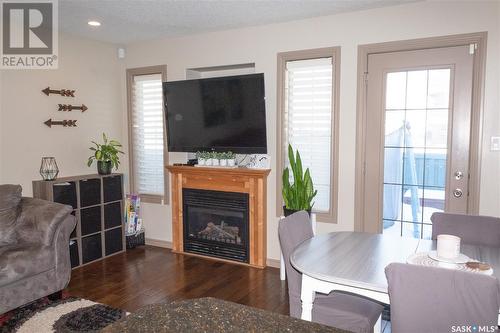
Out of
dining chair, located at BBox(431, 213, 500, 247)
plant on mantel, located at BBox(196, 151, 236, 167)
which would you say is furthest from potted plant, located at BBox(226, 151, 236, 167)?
dining chair, located at BBox(431, 213, 500, 247)

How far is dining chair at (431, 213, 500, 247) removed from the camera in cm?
229

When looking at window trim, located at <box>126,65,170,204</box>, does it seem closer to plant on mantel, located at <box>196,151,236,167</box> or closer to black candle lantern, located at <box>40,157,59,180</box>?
plant on mantel, located at <box>196,151,236,167</box>

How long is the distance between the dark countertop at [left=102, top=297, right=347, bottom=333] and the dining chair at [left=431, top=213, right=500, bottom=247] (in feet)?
6.28

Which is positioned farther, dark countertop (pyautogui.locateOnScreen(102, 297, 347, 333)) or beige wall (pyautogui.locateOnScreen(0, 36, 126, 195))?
beige wall (pyautogui.locateOnScreen(0, 36, 126, 195))

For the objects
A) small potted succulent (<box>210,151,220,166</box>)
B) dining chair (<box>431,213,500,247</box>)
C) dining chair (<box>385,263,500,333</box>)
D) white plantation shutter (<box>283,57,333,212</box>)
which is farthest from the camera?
small potted succulent (<box>210,151,220,166</box>)

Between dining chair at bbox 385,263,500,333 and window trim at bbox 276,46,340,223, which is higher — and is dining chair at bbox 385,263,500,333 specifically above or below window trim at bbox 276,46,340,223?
below

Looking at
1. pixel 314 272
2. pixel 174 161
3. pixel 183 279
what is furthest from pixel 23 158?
pixel 314 272

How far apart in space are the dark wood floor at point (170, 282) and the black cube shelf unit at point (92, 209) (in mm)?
163

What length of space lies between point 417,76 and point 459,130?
0.58 meters

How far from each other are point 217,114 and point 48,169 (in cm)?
181

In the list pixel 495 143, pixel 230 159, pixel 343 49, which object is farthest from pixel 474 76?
pixel 230 159

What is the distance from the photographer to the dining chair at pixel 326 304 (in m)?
2.00

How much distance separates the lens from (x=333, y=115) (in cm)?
378

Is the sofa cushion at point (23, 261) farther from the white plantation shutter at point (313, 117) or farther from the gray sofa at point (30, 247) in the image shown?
the white plantation shutter at point (313, 117)
